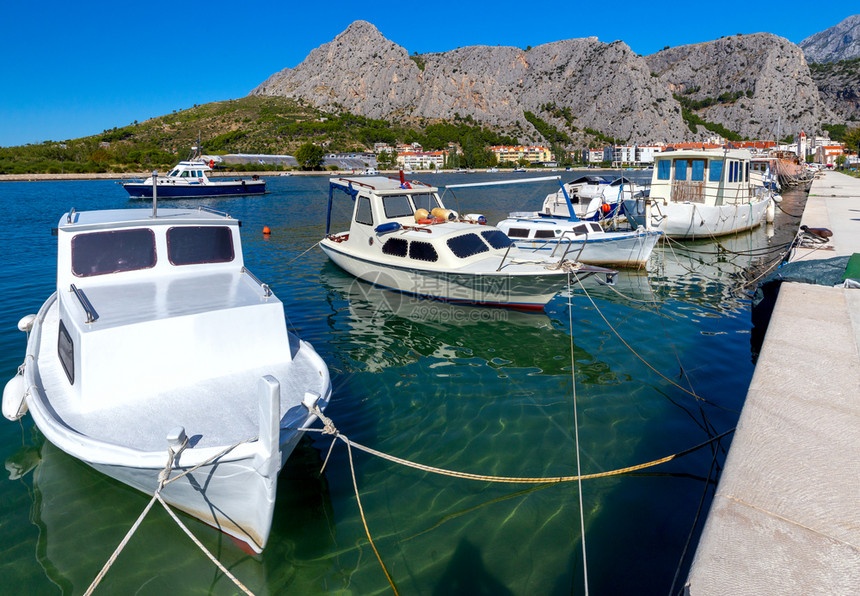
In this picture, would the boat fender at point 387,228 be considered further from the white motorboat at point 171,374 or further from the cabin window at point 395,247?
the white motorboat at point 171,374

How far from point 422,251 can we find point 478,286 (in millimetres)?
1892

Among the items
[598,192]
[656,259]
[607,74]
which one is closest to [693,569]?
[656,259]

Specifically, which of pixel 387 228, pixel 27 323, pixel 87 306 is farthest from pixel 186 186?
pixel 87 306

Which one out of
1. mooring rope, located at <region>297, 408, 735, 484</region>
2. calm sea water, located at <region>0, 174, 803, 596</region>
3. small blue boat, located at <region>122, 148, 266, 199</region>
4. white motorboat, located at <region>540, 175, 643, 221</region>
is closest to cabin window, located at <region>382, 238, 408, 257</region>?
calm sea water, located at <region>0, 174, 803, 596</region>

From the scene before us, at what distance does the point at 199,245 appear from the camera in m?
8.07

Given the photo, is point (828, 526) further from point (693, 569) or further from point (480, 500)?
point (480, 500)

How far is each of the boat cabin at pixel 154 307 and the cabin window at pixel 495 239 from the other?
6953mm

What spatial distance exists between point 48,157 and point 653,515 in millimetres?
152256

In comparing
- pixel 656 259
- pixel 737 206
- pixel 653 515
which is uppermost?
pixel 737 206

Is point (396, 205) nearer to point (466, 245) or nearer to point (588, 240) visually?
point (466, 245)

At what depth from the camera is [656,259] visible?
19.6 m

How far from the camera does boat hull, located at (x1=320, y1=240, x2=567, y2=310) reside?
1161cm

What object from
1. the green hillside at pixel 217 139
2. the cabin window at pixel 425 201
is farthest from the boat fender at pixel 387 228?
the green hillside at pixel 217 139

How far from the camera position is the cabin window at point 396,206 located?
48.0 feet
